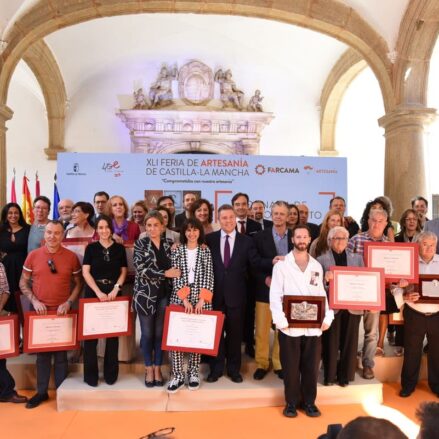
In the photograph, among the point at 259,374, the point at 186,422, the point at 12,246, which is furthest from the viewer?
the point at 12,246

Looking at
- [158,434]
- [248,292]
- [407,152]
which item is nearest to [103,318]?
[248,292]

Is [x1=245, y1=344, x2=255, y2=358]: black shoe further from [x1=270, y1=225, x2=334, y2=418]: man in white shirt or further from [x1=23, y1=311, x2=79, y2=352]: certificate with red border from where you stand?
[x1=23, y1=311, x2=79, y2=352]: certificate with red border

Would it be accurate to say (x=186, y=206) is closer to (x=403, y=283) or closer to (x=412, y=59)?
(x=403, y=283)

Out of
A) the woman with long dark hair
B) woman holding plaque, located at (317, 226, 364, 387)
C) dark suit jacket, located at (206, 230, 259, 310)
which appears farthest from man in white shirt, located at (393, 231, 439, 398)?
the woman with long dark hair

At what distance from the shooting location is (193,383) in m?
3.55

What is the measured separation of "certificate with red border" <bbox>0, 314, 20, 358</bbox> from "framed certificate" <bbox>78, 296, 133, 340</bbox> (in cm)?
61

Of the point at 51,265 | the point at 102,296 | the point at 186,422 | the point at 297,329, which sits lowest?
the point at 186,422

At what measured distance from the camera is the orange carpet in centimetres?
317

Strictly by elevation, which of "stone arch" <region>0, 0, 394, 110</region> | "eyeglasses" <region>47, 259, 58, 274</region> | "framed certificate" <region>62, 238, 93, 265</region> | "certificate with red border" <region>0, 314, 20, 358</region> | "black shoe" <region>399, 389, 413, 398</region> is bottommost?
"black shoe" <region>399, 389, 413, 398</region>

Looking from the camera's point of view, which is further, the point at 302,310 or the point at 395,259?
the point at 395,259

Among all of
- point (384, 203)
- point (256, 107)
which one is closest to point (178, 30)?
point (256, 107)

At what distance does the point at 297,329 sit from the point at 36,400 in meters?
2.27

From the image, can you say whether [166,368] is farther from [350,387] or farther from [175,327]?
[350,387]

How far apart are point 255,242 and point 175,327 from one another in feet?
3.36
